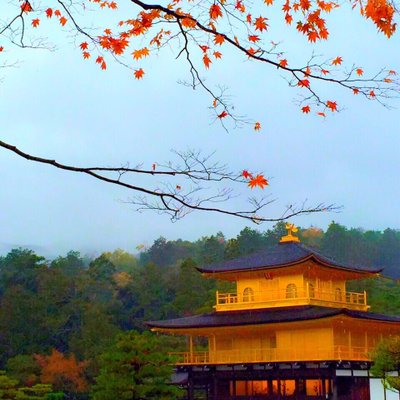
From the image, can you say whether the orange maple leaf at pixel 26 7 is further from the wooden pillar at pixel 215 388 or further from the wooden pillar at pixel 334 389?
the wooden pillar at pixel 215 388

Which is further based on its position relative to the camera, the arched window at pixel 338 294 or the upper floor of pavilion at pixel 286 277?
the arched window at pixel 338 294

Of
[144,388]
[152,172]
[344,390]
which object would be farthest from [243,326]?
[152,172]

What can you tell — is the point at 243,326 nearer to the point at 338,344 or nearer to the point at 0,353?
the point at 338,344

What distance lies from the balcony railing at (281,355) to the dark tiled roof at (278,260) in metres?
3.16

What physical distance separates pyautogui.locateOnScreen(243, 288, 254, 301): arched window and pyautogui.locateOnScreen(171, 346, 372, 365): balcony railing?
2.12 metres

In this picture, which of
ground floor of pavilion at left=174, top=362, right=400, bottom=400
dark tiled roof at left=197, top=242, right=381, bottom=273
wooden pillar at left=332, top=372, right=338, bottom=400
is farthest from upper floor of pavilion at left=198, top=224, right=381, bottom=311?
wooden pillar at left=332, top=372, right=338, bottom=400

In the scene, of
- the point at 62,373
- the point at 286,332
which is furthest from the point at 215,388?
the point at 62,373

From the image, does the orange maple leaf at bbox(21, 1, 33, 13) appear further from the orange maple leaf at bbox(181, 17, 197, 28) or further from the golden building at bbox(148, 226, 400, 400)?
the golden building at bbox(148, 226, 400, 400)

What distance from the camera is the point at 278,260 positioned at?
102 ft

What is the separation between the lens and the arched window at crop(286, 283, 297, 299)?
1208 inches

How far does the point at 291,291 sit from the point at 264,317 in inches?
72.0

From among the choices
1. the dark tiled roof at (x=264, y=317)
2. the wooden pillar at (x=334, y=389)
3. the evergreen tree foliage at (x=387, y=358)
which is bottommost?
the wooden pillar at (x=334, y=389)

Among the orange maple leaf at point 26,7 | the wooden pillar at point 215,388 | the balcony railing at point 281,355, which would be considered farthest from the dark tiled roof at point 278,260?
the orange maple leaf at point 26,7

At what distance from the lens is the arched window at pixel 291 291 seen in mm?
30688
